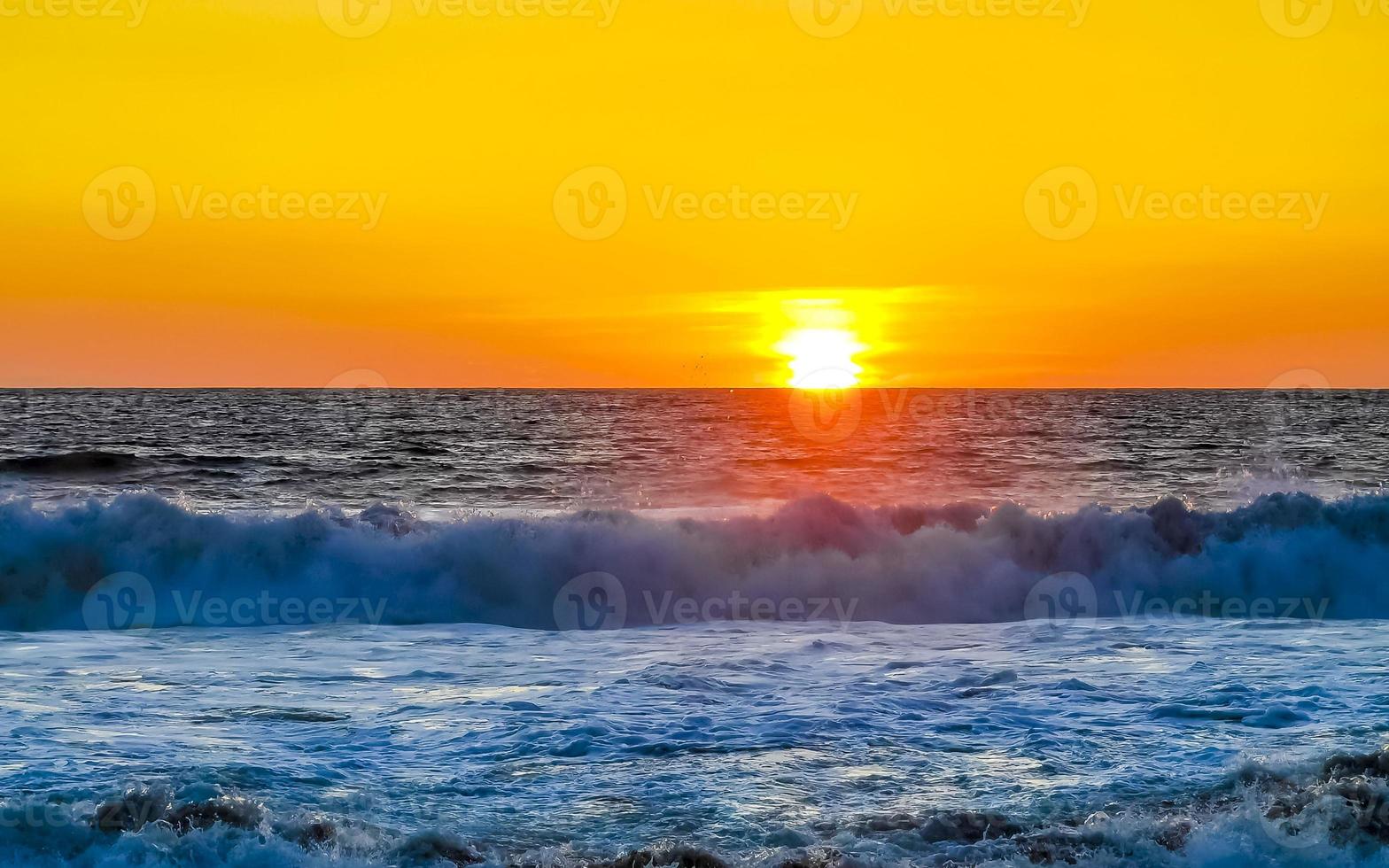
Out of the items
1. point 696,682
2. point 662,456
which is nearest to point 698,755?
point 696,682

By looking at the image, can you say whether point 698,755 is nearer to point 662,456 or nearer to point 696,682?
point 696,682

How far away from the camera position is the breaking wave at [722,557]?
734 inches

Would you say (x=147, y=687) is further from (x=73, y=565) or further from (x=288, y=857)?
(x=73, y=565)

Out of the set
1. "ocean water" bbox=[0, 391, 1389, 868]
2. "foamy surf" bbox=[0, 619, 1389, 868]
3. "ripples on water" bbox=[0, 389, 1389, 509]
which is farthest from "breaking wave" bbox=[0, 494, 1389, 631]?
"ripples on water" bbox=[0, 389, 1389, 509]

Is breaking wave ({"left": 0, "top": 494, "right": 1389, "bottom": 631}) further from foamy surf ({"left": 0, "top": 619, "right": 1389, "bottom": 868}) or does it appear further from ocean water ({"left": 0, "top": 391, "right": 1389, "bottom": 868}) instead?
foamy surf ({"left": 0, "top": 619, "right": 1389, "bottom": 868})

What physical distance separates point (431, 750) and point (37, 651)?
7.15 meters

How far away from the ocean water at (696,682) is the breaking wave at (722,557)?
6cm

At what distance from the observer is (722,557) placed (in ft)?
65.5

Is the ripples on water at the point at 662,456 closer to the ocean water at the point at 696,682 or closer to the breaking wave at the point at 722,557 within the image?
the ocean water at the point at 696,682

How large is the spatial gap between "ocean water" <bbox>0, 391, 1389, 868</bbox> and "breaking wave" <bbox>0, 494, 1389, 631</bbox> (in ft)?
0.20

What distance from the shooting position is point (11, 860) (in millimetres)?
7582

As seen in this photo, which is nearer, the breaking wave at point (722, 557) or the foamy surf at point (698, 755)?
the foamy surf at point (698, 755)

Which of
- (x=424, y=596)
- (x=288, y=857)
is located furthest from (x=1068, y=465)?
(x=288, y=857)

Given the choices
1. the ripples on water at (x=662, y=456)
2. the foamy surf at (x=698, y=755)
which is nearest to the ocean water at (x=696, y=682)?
the foamy surf at (x=698, y=755)
